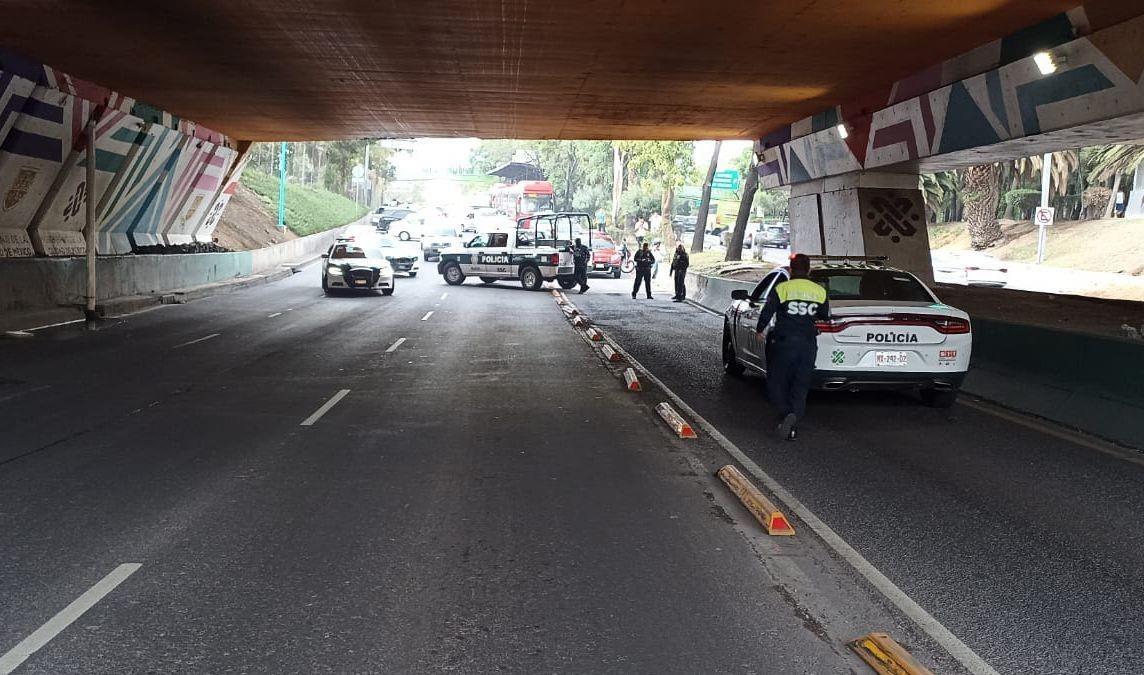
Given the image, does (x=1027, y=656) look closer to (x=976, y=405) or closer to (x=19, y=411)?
(x=976, y=405)

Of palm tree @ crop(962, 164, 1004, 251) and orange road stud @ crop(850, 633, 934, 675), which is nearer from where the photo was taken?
orange road stud @ crop(850, 633, 934, 675)

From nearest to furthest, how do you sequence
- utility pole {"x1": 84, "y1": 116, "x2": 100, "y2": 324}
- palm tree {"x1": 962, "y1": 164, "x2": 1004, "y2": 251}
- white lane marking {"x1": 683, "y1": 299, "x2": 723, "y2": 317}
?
utility pole {"x1": 84, "y1": 116, "x2": 100, "y2": 324} < white lane marking {"x1": 683, "y1": 299, "x2": 723, "y2": 317} < palm tree {"x1": 962, "y1": 164, "x2": 1004, "y2": 251}

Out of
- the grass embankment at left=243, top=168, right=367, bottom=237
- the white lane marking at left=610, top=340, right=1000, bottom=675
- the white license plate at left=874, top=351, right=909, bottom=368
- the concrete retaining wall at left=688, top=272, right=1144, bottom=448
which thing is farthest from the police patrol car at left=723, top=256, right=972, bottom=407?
the grass embankment at left=243, top=168, right=367, bottom=237

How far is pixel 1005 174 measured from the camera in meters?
58.3

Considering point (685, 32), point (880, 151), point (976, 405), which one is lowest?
point (976, 405)

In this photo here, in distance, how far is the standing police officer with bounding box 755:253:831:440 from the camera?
1000 centimetres

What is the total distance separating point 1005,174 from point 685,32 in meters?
49.5

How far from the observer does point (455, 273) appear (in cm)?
3656

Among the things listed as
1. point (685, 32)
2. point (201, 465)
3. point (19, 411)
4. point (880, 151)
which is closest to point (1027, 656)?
point (201, 465)

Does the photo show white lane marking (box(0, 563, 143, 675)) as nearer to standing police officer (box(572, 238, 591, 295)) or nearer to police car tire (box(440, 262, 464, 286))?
standing police officer (box(572, 238, 591, 295))

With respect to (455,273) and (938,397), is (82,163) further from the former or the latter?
(938,397)

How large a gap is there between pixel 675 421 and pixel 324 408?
3.87m

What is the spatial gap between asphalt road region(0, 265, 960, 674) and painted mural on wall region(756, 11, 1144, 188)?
14.7 ft

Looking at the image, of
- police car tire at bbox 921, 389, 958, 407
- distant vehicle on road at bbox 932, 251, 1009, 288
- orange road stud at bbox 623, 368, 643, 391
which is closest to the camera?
police car tire at bbox 921, 389, 958, 407
